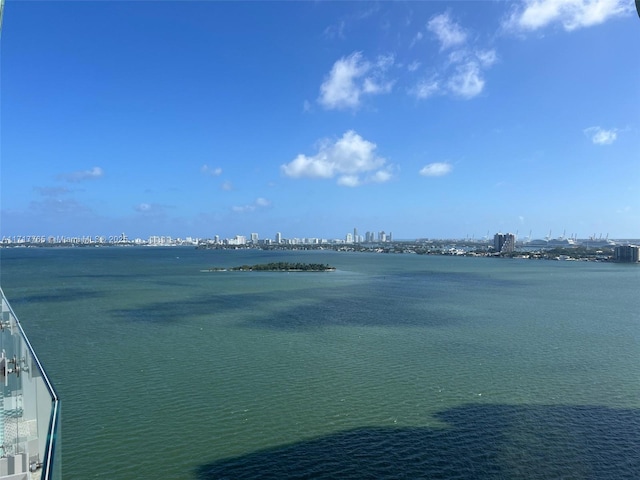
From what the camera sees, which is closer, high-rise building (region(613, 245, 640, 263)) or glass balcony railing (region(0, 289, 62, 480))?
glass balcony railing (region(0, 289, 62, 480))

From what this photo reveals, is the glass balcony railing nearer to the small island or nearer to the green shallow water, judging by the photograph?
the green shallow water

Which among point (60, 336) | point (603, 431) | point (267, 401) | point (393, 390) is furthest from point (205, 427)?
point (60, 336)

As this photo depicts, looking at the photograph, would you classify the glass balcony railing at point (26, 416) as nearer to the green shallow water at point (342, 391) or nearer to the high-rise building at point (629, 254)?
the green shallow water at point (342, 391)

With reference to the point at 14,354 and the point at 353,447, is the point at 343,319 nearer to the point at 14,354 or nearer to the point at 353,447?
the point at 353,447

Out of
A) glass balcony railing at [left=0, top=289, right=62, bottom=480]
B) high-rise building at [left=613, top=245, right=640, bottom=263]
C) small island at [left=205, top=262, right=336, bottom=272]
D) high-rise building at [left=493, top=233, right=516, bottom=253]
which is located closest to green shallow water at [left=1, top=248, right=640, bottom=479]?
glass balcony railing at [left=0, top=289, right=62, bottom=480]

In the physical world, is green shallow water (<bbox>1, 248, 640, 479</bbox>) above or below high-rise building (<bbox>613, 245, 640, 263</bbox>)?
below

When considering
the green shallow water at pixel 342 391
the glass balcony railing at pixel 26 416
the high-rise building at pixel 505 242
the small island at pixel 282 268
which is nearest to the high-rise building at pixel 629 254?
the high-rise building at pixel 505 242
